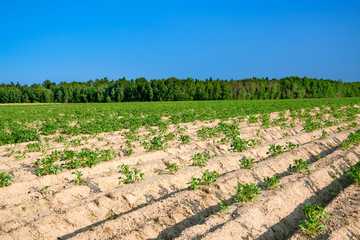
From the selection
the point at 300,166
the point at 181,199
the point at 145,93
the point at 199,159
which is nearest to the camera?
the point at 181,199

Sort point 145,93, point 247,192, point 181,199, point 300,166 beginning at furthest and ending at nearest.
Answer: point 145,93
point 300,166
point 181,199
point 247,192

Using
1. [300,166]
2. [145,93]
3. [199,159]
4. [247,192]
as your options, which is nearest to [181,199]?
[247,192]

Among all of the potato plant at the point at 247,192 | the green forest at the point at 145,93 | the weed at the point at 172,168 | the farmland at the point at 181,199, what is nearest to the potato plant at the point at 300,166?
the farmland at the point at 181,199

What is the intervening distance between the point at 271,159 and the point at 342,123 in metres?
12.1

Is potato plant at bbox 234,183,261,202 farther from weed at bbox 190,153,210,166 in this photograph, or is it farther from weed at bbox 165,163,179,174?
weed at bbox 190,153,210,166

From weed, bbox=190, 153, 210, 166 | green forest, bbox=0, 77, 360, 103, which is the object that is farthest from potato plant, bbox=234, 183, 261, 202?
green forest, bbox=0, 77, 360, 103

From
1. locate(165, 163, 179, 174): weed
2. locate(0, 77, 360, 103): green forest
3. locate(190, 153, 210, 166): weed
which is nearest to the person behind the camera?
locate(165, 163, 179, 174): weed

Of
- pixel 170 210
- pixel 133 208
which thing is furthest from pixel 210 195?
pixel 133 208

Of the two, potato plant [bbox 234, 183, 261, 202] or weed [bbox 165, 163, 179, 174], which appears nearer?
potato plant [bbox 234, 183, 261, 202]

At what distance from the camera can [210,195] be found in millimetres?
5453

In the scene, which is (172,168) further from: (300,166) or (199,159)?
(300,166)

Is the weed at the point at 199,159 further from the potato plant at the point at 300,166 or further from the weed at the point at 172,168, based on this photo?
the potato plant at the point at 300,166

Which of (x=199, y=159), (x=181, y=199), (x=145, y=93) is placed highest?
(x=145, y=93)

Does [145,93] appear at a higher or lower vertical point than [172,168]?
higher
